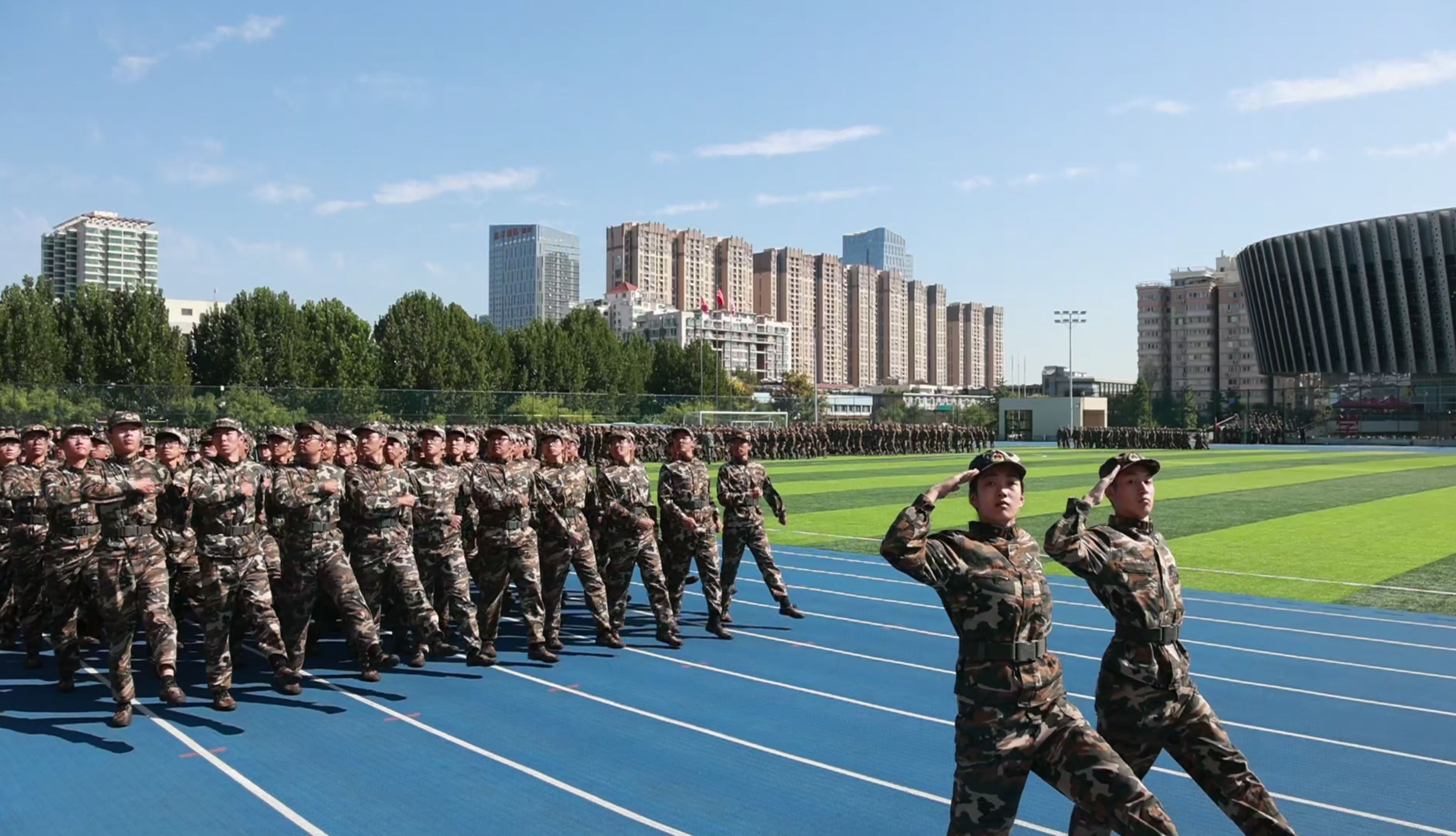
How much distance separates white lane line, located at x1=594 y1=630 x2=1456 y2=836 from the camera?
5.25m

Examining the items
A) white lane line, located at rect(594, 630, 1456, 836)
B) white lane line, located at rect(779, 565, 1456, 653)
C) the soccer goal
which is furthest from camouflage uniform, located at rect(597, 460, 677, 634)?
the soccer goal

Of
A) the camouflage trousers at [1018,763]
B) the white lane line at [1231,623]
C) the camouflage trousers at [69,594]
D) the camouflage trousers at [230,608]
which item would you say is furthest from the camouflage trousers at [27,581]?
the camouflage trousers at [1018,763]

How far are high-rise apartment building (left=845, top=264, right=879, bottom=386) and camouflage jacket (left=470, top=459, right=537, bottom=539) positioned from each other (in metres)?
187

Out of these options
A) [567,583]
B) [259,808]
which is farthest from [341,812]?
[567,583]

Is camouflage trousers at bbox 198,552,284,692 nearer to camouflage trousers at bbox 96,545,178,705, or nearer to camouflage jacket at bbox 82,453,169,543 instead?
camouflage trousers at bbox 96,545,178,705

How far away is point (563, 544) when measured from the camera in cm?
898

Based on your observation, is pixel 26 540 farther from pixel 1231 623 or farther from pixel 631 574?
pixel 1231 623

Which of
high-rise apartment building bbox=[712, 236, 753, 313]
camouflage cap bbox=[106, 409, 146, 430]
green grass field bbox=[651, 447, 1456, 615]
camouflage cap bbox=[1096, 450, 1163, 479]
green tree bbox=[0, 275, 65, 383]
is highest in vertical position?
high-rise apartment building bbox=[712, 236, 753, 313]

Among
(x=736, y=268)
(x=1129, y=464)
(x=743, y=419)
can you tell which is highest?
(x=736, y=268)

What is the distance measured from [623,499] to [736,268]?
179569mm

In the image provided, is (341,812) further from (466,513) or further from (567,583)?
(567,583)

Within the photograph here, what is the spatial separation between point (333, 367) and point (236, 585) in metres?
52.5

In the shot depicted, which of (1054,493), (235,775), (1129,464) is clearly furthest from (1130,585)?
(1054,493)

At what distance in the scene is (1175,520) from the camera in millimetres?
19469
